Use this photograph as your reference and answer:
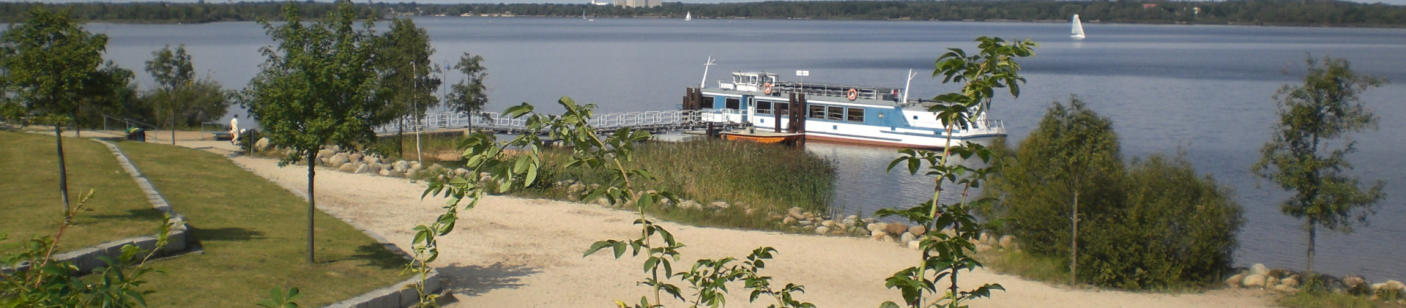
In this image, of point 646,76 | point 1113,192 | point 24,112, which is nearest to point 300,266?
point 24,112

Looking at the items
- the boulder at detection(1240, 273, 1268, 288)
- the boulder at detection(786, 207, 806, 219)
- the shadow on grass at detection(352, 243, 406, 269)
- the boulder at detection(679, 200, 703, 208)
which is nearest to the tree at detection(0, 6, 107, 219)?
the shadow on grass at detection(352, 243, 406, 269)

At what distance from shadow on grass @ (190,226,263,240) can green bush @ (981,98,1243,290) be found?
10.3 meters

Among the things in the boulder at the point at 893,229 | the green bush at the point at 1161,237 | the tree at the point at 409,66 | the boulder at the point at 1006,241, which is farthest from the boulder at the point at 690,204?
the tree at the point at 409,66

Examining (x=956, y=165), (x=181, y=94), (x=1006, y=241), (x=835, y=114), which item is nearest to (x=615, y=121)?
(x=835, y=114)

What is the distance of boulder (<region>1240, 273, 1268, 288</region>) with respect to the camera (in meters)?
15.2

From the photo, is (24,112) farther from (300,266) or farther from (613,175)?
(613,175)

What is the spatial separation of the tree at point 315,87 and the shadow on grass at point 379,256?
1.08 metres

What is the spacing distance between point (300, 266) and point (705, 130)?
96.1 ft

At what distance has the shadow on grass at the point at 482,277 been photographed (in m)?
13.2

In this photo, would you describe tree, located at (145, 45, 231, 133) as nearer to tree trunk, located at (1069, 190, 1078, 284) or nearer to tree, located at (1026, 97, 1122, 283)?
tree, located at (1026, 97, 1122, 283)

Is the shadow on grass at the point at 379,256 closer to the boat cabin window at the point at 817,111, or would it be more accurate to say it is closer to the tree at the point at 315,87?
the tree at the point at 315,87

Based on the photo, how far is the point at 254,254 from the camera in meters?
12.9

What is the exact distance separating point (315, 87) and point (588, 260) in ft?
15.6

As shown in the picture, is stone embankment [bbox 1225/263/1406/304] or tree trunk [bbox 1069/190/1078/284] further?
tree trunk [bbox 1069/190/1078/284]
